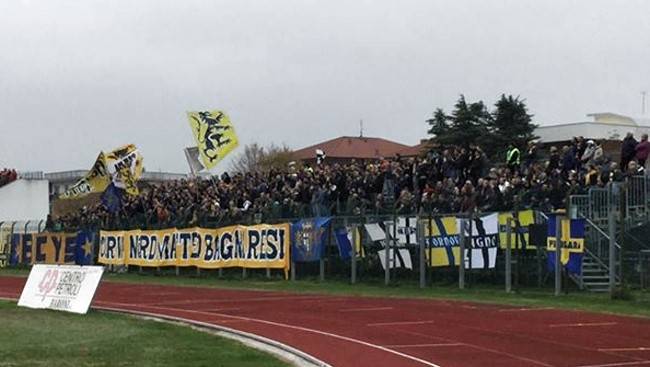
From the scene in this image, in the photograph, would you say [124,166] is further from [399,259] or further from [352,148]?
[352,148]

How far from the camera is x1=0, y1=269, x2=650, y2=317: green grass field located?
2255 cm

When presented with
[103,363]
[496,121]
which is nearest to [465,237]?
[103,363]

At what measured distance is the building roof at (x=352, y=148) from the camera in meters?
107

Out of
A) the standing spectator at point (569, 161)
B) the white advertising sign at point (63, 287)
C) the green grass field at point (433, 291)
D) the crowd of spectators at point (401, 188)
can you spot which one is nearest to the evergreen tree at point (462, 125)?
the crowd of spectators at point (401, 188)

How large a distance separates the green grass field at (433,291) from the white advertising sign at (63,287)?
26.9 feet

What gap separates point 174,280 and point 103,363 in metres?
24.9

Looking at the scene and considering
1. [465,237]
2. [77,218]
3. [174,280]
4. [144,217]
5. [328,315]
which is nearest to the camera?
[328,315]

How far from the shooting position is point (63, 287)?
23328mm

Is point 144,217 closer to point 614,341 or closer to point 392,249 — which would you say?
point 392,249

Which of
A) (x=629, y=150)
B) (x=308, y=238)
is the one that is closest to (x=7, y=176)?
(x=308, y=238)

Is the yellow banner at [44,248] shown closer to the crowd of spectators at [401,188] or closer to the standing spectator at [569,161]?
the crowd of spectators at [401,188]

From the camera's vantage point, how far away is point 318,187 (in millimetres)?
35562

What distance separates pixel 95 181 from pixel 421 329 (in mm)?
31624

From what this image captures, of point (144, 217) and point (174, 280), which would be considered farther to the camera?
point (144, 217)
